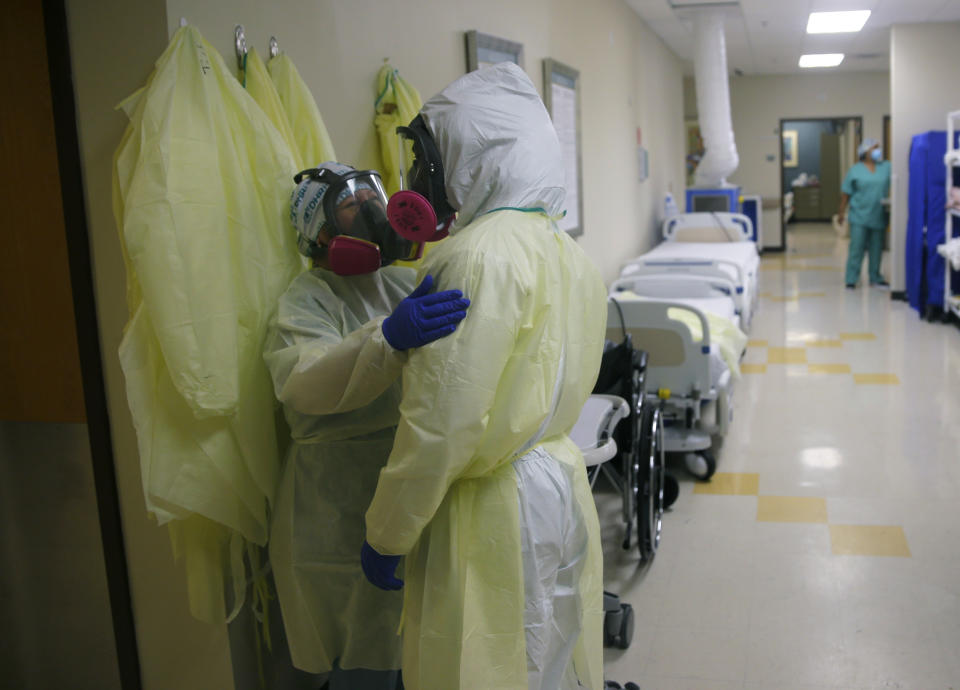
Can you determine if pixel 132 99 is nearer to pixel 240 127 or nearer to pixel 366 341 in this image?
pixel 240 127

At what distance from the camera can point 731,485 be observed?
387cm

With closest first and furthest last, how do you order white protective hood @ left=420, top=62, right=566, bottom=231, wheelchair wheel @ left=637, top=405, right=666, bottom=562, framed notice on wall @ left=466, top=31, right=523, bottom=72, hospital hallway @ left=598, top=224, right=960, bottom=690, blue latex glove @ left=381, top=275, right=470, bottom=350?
blue latex glove @ left=381, top=275, right=470, bottom=350 → white protective hood @ left=420, top=62, right=566, bottom=231 → hospital hallway @ left=598, top=224, right=960, bottom=690 → wheelchair wheel @ left=637, top=405, right=666, bottom=562 → framed notice on wall @ left=466, top=31, right=523, bottom=72

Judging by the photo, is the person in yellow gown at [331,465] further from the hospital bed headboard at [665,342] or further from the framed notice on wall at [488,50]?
the hospital bed headboard at [665,342]

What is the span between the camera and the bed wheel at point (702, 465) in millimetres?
3881

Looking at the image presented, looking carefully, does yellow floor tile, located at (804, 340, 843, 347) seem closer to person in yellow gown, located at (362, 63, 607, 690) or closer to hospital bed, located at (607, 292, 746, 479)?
hospital bed, located at (607, 292, 746, 479)

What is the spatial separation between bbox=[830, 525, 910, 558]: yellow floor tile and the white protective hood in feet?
7.24

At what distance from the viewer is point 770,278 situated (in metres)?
10.3

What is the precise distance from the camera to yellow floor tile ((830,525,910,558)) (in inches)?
123

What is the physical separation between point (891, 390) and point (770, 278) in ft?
17.7

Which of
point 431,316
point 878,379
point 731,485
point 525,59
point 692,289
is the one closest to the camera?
point 431,316

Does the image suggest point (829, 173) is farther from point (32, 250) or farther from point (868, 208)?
point (32, 250)

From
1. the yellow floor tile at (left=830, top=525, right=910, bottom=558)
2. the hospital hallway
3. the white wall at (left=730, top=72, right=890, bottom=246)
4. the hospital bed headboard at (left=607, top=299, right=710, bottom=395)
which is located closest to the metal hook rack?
the hospital hallway

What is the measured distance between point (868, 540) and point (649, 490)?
94 centimetres

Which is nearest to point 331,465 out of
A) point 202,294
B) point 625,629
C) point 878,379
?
point 202,294
